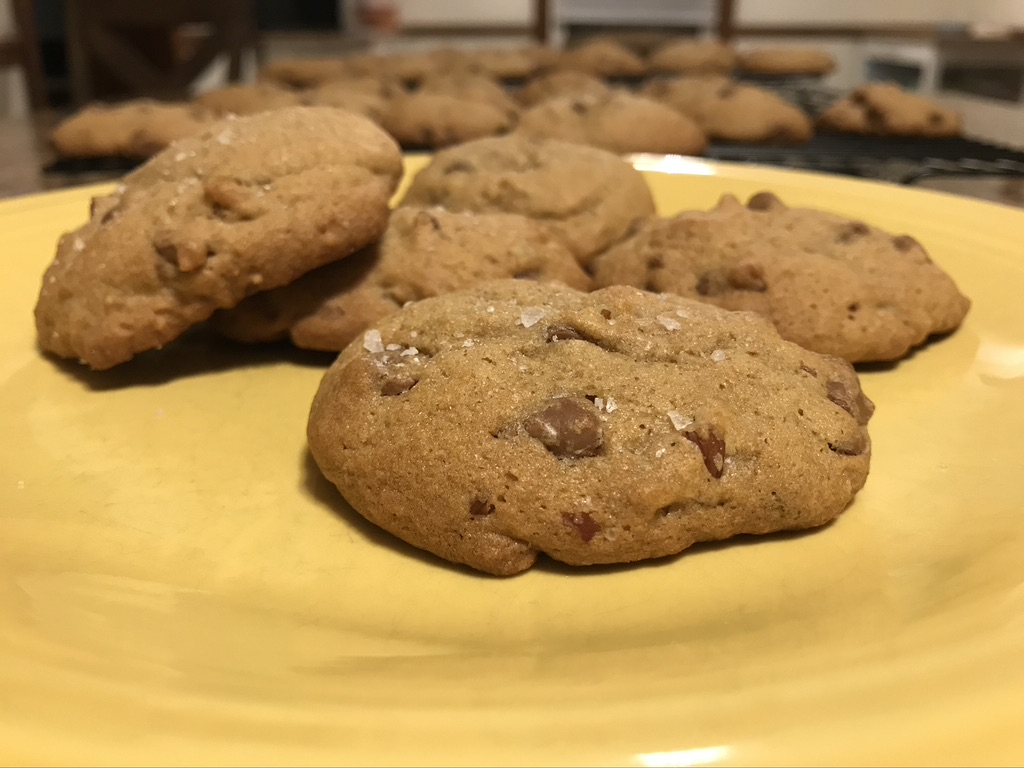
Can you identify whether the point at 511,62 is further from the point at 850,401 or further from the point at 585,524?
the point at 585,524

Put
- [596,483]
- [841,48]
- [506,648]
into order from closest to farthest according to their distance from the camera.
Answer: [506,648], [596,483], [841,48]

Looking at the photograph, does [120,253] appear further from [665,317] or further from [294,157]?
[665,317]

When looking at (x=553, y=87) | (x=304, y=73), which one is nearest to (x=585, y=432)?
(x=553, y=87)

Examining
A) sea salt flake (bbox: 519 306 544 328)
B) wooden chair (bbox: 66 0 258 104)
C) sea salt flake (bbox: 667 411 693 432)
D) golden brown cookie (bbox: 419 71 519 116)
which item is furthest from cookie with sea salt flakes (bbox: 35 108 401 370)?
wooden chair (bbox: 66 0 258 104)

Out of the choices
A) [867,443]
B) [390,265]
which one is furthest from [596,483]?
[390,265]

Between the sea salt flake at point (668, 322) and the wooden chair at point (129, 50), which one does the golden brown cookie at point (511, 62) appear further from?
the sea salt flake at point (668, 322)

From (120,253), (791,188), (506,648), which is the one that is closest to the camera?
(506,648)

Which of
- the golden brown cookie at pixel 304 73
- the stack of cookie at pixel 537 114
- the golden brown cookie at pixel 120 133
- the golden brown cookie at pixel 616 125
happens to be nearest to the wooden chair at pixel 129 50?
the golden brown cookie at pixel 304 73

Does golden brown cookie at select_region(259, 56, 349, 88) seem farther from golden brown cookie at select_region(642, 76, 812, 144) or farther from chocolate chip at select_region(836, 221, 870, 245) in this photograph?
chocolate chip at select_region(836, 221, 870, 245)
